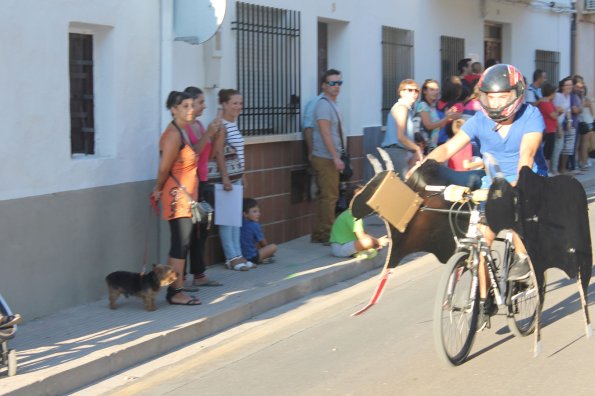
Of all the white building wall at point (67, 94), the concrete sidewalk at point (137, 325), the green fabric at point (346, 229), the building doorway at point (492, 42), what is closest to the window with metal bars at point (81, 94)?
the white building wall at point (67, 94)

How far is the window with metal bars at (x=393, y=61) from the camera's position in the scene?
45.7 ft

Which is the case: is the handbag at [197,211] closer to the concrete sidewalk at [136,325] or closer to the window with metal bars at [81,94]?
the concrete sidewalk at [136,325]

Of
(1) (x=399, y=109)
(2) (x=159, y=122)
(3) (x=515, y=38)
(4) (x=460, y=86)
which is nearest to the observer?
(2) (x=159, y=122)

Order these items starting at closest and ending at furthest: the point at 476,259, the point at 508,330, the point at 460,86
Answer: the point at 476,259, the point at 508,330, the point at 460,86

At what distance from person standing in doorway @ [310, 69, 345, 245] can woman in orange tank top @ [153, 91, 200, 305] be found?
2979mm

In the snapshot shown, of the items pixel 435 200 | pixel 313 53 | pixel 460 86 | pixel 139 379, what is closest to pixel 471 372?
pixel 435 200

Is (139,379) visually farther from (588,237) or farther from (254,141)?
(254,141)

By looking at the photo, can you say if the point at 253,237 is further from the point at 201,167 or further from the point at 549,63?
the point at 549,63

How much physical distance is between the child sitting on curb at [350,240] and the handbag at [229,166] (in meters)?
1.29

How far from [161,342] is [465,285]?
2.33 metres

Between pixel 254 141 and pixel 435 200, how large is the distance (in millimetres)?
4527

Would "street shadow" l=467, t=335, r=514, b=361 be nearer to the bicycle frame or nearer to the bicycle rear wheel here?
the bicycle rear wheel

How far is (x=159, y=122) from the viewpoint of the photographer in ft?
29.7

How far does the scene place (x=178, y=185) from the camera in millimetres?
7996
